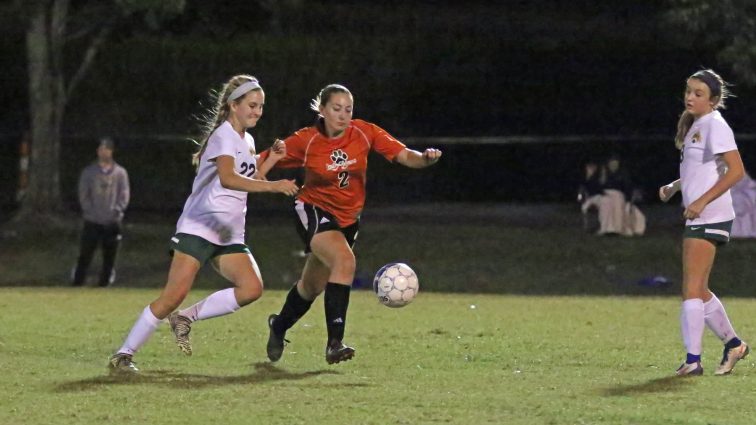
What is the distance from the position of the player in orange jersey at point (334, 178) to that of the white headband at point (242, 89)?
524 millimetres

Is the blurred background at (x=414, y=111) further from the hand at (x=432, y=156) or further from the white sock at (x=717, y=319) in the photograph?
the hand at (x=432, y=156)

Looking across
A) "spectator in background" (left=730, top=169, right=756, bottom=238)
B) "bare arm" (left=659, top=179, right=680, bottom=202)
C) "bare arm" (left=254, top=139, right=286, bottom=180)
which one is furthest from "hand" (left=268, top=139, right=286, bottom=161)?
"spectator in background" (left=730, top=169, right=756, bottom=238)

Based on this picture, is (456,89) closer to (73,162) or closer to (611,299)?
(73,162)

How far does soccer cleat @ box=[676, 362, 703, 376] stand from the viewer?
10.2 metres

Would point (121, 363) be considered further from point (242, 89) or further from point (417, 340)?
point (417, 340)

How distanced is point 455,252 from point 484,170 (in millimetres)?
7428

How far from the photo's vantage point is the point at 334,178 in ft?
34.8

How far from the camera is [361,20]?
3656 centimetres

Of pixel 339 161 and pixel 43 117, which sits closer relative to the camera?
pixel 339 161

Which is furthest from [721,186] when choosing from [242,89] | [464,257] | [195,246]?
[464,257]

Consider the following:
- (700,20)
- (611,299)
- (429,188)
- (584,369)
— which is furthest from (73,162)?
(584,369)

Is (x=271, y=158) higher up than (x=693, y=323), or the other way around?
(x=271, y=158)

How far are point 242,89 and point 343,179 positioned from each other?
3.20 ft

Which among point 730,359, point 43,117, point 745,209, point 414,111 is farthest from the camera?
point 414,111
